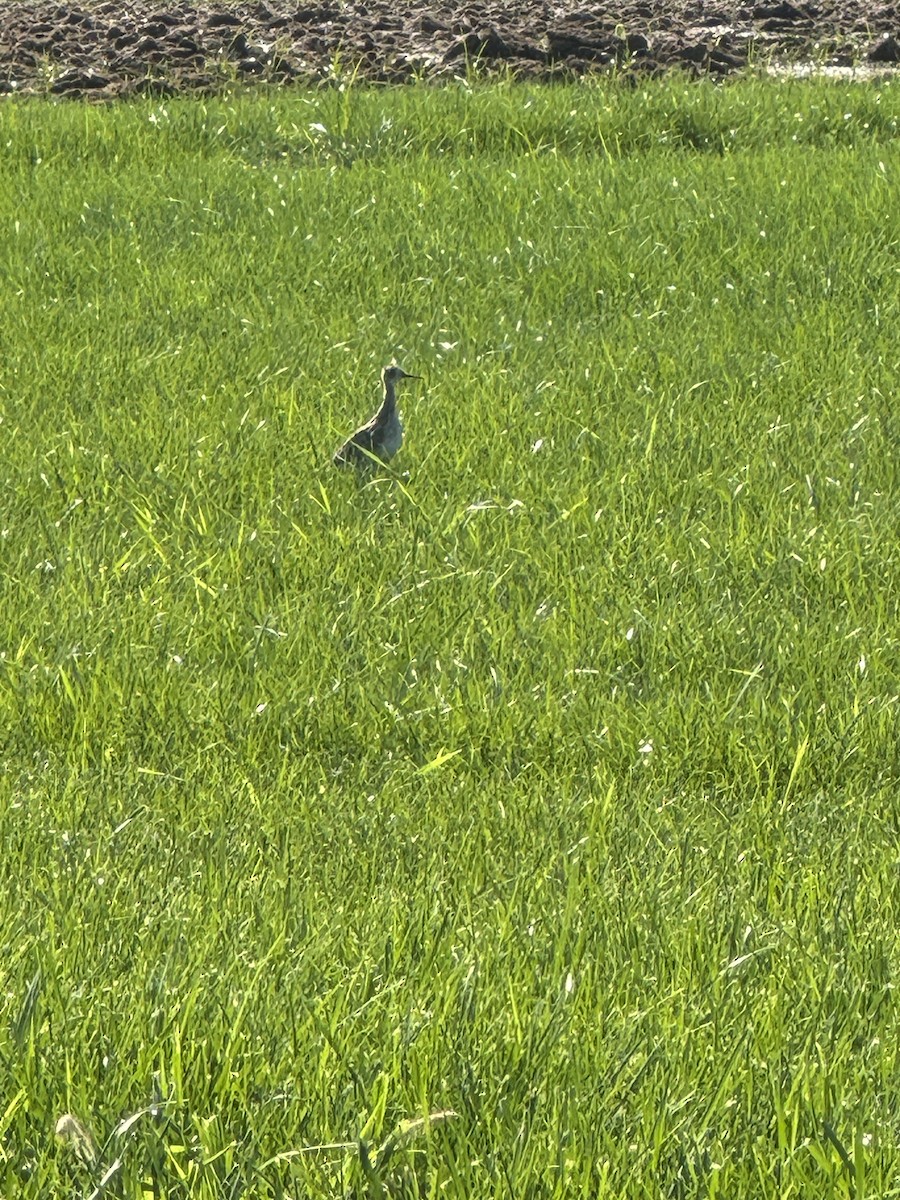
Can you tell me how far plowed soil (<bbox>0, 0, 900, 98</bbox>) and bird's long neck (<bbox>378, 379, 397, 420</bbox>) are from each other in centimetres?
606

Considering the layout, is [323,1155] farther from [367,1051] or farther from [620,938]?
[620,938]

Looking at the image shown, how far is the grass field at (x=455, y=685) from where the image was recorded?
2.88m

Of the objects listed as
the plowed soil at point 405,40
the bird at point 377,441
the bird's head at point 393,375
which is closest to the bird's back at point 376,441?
the bird at point 377,441

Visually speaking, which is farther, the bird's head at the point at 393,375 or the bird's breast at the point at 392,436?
the bird's head at the point at 393,375

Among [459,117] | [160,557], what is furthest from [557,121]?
[160,557]

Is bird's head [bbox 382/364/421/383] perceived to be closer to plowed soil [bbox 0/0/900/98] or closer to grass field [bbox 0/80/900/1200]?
grass field [bbox 0/80/900/1200]

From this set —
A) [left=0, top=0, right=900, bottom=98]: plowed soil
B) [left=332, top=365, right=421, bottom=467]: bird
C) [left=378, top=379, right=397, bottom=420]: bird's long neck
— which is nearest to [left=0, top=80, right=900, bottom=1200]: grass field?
[left=332, top=365, right=421, bottom=467]: bird

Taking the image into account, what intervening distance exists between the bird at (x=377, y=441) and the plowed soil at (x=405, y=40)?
6.19 m

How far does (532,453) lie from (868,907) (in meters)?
2.95

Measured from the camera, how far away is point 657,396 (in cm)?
687

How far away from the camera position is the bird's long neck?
6168 mm

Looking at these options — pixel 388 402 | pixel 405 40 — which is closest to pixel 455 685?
pixel 388 402

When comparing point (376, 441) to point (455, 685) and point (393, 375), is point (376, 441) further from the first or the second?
point (455, 685)

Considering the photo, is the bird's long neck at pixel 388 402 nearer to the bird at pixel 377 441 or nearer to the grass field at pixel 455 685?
the bird at pixel 377 441
